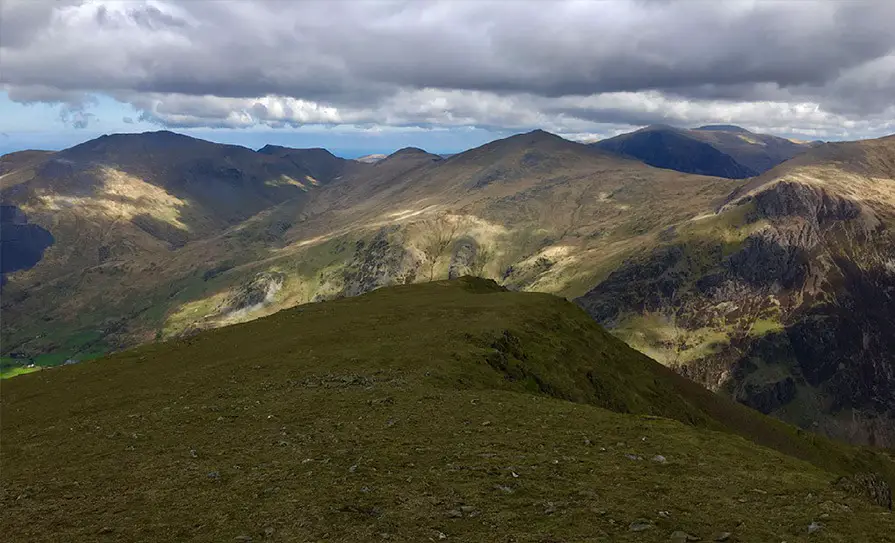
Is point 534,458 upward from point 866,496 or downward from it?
upward

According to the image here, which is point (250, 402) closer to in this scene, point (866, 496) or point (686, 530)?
point (686, 530)

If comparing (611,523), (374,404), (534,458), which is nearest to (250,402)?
(374,404)

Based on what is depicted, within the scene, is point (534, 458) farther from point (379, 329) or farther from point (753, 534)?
point (379, 329)

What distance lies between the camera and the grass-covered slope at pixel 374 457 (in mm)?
24672

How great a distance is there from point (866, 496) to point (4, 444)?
54981 mm

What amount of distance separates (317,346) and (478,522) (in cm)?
3982

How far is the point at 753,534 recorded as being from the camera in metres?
24.1

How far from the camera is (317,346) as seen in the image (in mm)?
61000

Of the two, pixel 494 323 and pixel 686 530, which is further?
pixel 494 323

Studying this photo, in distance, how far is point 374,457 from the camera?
3178 cm

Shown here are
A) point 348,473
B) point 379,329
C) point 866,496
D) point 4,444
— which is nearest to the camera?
point 348,473

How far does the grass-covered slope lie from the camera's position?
24672mm

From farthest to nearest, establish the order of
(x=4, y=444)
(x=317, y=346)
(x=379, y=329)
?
1. (x=379, y=329)
2. (x=317, y=346)
3. (x=4, y=444)

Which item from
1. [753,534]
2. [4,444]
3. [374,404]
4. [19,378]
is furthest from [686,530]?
[19,378]
